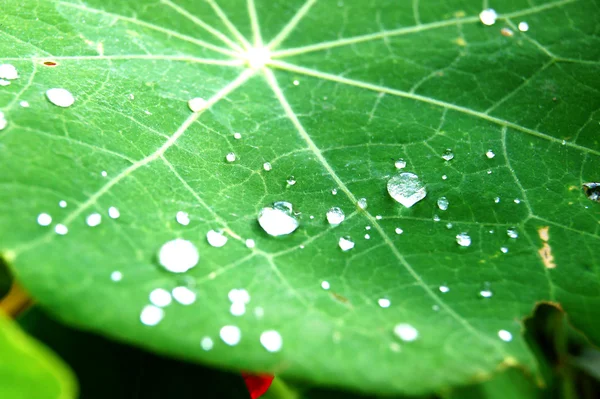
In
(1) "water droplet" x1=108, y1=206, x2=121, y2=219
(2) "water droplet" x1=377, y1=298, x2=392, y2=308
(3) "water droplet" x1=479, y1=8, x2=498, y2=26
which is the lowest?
(2) "water droplet" x1=377, y1=298, x2=392, y2=308

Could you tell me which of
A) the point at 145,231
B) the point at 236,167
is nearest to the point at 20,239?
the point at 145,231

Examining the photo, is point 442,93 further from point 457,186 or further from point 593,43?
point 593,43

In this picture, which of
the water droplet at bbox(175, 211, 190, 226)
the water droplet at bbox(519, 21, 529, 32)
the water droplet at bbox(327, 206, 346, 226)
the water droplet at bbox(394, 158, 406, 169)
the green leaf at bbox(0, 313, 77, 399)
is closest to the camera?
the green leaf at bbox(0, 313, 77, 399)

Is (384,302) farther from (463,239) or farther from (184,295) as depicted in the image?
(184,295)

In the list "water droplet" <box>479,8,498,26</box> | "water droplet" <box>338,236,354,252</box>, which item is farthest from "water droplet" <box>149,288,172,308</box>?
"water droplet" <box>479,8,498,26</box>

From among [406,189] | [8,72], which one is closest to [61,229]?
[8,72]

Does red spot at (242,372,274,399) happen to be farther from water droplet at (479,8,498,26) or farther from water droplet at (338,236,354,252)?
water droplet at (479,8,498,26)
